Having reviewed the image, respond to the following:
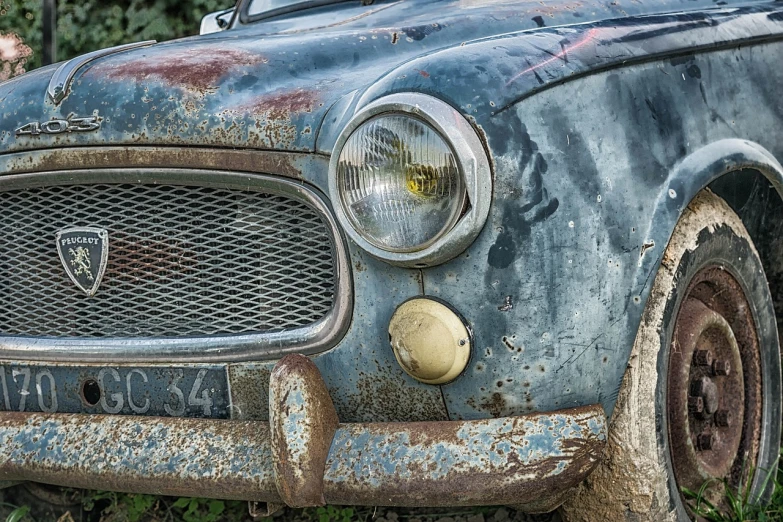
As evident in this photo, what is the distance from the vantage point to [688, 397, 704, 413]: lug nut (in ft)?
6.67

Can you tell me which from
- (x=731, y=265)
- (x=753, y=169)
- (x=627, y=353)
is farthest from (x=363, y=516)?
(x=753, y=169)

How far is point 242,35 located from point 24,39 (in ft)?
16.4

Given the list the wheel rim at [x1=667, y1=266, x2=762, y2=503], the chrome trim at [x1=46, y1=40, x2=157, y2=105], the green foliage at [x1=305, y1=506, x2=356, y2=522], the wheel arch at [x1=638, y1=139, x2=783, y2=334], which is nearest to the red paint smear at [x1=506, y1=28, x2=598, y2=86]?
the wheel arch at [x1=638, y1=139, x2=783, y2=334]

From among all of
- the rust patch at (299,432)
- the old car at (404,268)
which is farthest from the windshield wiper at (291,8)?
the rust patch at (299,432)

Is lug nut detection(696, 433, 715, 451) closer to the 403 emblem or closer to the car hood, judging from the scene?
the car hood

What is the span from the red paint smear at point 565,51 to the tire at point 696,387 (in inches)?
16.0

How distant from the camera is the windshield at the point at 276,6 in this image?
3115mm

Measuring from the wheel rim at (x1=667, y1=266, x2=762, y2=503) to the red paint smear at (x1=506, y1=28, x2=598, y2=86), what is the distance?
1.78ft

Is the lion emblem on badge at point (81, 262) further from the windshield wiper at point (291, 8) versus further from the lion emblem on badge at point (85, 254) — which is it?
the windshield wiper at point (291, 8)

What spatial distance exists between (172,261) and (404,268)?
0.59 metres

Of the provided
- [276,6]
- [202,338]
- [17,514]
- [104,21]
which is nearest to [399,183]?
[202,338]

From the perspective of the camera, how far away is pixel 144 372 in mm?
2084

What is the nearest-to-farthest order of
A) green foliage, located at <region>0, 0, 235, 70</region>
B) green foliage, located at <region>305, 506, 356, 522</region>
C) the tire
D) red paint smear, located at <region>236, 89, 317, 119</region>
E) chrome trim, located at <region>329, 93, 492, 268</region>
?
chrome trim, located at <region>329, 93, 492, 268</region>, the tire, red paint smear, located at <region>236, 89, 317, 119</region>, green foliage, located at <region>305, 506, 356, 522</region>, green foliage, located at <region>0, 0, 235, 70</region>

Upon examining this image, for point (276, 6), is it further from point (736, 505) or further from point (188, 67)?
point (736, 505)
